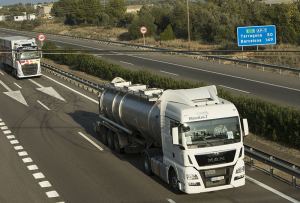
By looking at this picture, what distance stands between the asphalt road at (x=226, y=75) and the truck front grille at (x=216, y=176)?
1017 cm

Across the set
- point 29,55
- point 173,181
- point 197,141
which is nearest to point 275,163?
point 197,141

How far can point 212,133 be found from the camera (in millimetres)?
14281

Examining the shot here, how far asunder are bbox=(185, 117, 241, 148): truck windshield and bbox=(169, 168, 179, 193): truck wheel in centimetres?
116

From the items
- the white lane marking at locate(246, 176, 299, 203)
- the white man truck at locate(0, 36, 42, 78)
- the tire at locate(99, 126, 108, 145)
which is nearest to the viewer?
the white lane marking at locate(246, 176, 299, 203)

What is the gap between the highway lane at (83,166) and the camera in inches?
571

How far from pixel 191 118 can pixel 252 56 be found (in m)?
43.6

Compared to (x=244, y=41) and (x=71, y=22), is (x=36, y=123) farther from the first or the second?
(x=71, y=22)

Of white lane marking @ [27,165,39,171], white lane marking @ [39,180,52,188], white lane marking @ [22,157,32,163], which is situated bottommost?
white lane marking @ [27,165,39,171]

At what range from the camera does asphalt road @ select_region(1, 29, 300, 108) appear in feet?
104

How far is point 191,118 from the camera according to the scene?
46.5 ft

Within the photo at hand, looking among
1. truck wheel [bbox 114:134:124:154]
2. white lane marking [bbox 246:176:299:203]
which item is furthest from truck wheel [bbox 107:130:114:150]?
white lane marking [bbox 246:176:299:203]

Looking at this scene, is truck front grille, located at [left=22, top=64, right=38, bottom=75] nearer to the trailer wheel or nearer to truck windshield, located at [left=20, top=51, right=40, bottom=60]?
truck windshield, located at [left=20, top=51, right=40, bottom=60]

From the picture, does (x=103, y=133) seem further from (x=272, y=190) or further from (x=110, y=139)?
(x=272, y=190)

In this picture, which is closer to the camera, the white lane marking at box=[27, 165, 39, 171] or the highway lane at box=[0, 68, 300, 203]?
the highway lane at box=[0, 68, 300, 203]
